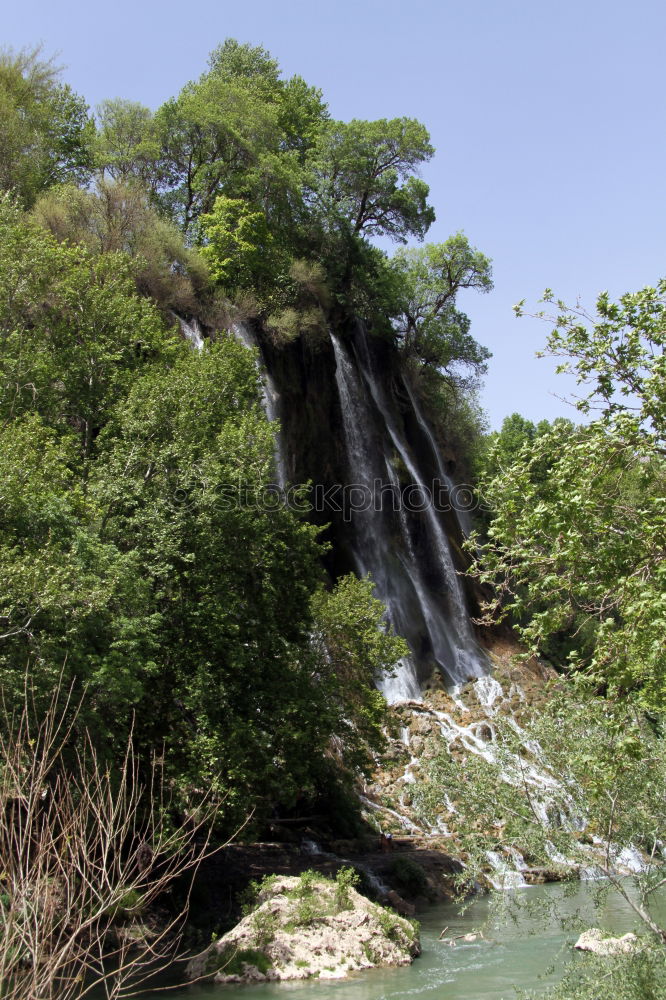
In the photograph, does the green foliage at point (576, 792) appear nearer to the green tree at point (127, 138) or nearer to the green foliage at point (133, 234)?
the green foliage at point (133, 234)

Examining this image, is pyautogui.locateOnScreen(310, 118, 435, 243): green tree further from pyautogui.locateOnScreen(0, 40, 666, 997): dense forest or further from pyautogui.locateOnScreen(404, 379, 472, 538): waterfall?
pyautogui.locateOnScreen(404, 379, 472, 538): waterfall

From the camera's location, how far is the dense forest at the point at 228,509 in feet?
27.8

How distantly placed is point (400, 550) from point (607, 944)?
25.8 metres

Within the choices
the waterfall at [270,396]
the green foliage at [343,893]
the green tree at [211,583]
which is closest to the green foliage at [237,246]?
the waterfall at [270,396]

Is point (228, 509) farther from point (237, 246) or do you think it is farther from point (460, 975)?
point (237, 246)

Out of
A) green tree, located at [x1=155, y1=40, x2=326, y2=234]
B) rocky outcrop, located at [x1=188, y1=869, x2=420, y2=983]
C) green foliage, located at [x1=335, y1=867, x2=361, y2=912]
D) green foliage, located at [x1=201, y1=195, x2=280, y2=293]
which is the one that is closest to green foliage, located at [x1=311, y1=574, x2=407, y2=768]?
green foliage, located at [x1=335, y1=867, x2=361, y2=912]

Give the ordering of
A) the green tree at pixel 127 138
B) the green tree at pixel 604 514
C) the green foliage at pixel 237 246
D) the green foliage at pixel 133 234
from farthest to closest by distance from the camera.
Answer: the green tree at pixel 127 138 → the green foliage at pixel 237 246 → the green foliage at pixel 133 234 → the green tree at pixel 604 514

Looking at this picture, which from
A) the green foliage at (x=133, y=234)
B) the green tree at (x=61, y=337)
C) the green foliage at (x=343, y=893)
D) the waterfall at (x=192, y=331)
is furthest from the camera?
the waterfall at (x=192, y=331)

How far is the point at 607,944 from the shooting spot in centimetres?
822

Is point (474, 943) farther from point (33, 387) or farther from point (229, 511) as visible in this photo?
point (33, 387)

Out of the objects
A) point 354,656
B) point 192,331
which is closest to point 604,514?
point 354,656

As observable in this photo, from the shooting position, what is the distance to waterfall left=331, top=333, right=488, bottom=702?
31.7 m

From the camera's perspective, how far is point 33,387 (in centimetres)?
1678

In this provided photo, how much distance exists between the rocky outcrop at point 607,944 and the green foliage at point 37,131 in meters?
22.4
